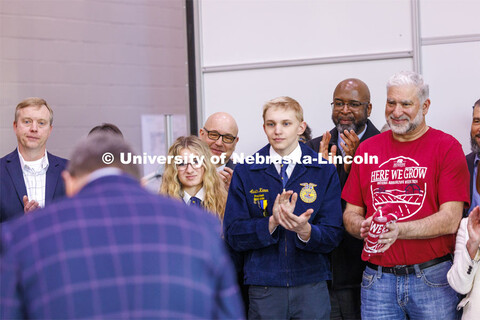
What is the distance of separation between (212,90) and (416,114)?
166cm

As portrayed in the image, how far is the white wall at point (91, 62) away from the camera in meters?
5.06

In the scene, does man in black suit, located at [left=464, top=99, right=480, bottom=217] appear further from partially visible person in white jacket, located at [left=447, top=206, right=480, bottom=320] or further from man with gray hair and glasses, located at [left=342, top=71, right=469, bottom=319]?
partially visible person in white jacket, located at [left=447, top=206, right=480, bottom=320]

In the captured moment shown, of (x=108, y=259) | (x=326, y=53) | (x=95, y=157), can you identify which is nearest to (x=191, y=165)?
(x=326, y=53)

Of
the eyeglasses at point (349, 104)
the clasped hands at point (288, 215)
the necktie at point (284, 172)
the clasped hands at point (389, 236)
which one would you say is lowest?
the clasped hands at point (389, 236)

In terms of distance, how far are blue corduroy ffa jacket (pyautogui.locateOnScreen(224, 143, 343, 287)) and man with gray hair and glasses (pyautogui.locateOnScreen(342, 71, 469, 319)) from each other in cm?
14

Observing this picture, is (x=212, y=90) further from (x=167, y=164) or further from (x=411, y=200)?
(x=411, y=200)

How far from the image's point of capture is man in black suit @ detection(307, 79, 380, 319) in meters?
3.50

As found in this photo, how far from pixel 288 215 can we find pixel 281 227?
0.26 metres

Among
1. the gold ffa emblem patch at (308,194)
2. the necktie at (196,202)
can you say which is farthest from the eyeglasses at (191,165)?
the gold ffa emblem patch at (308,194)

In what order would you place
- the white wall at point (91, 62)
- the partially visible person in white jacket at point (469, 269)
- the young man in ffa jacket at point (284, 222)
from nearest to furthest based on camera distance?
the partially visible person in white jacket at point (469, 269)
the young man in ffa jacket at point (284, 222)
the white wall at point (91, 62)

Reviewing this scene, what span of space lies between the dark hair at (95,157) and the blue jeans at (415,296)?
5.75 feet

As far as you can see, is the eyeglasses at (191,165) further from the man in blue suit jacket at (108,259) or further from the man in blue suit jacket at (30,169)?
the man in blue suit jacket at (108,259)

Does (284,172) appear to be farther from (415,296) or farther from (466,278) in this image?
(466,278)

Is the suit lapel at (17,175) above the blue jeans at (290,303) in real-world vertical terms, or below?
above
